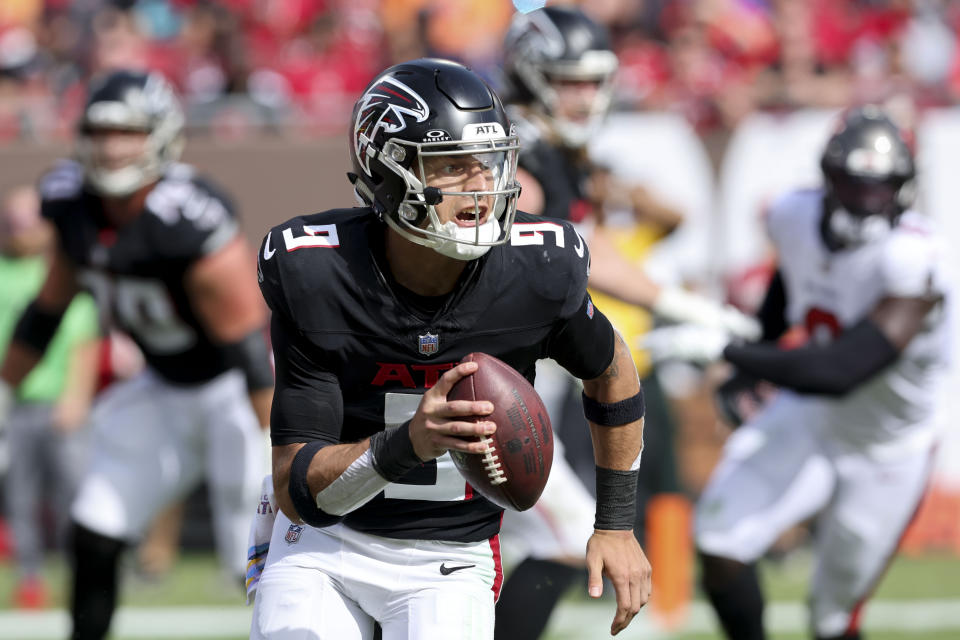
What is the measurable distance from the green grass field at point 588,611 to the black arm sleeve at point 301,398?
325 centimetres

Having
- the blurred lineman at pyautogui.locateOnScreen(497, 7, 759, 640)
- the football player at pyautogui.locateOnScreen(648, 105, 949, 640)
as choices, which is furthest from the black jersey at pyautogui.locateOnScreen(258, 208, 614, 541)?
the football player at pyautogui.locateOnScreen(648, 105, 949, 640)

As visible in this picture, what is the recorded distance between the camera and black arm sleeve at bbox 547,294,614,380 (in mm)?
2984

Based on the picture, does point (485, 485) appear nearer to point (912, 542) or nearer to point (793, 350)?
point (793, 350)

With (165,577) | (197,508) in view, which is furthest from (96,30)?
(165,577)

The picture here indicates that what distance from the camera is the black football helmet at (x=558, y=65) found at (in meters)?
4.83

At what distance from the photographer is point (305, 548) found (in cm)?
303

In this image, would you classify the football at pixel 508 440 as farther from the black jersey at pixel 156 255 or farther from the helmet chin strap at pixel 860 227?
the black jersey at pixel 156 255

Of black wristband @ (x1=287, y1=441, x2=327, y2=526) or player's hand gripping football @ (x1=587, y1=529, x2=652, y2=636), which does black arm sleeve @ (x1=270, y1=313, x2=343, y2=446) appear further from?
player's hand gripping football @ (x1=587, y1=529, x2=652, y2=636)

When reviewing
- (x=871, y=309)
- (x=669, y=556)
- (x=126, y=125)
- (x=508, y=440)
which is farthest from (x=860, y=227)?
(x=126, y=125)

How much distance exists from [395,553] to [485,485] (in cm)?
40

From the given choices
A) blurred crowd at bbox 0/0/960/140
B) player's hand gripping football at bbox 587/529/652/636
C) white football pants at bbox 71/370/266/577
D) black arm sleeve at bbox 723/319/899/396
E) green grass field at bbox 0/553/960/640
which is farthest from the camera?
blurred crowd at bbox 0/0/960/140

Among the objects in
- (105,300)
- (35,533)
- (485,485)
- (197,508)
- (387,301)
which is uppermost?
(387,301)

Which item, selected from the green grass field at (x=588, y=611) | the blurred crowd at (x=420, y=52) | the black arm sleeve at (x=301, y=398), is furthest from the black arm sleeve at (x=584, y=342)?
the blurred crowd at (x=420, y=52)

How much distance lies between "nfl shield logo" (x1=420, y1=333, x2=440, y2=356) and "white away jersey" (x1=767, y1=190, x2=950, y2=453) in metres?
2.14
